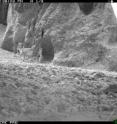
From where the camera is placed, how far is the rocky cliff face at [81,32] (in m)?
10.1

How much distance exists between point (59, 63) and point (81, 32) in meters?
1.20

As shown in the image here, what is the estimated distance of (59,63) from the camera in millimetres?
10289

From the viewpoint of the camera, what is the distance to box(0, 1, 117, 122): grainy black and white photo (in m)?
6.37

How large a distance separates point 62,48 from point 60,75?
2.25 m

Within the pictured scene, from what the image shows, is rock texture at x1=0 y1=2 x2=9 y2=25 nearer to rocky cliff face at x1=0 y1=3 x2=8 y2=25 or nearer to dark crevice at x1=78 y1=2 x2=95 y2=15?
rocky cliff face at x1=0 y1=3 x2=8 y2=25

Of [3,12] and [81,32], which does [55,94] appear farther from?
[3,12]

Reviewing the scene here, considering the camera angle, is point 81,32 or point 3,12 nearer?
point 81,32

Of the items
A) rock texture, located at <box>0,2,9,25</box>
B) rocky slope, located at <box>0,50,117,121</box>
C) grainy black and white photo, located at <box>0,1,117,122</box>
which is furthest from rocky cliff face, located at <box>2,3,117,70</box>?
rock texture, located at <box>0,2,9,25</box>

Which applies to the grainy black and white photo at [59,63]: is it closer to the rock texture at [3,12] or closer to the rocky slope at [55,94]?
the rocky slope at [55,94]

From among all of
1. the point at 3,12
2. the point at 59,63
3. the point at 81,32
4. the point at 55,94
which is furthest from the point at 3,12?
the point at 55,94

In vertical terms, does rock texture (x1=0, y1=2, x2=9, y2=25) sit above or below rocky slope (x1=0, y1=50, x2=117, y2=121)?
above

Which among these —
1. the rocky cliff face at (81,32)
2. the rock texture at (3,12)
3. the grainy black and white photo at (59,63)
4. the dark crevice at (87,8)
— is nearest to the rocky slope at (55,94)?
the grainy black and white photo at (59,63)

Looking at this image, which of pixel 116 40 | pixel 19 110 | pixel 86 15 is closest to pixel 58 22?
pixel 86 15

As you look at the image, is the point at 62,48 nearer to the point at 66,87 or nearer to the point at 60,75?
the point at 60,75
